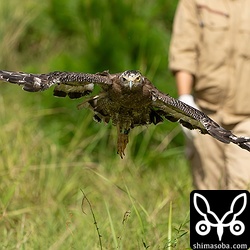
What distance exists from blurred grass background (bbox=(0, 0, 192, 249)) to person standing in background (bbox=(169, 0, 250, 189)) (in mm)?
419

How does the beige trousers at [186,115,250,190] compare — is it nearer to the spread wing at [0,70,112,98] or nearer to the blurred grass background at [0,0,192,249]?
the blurred grass background at [0,0,192,249]

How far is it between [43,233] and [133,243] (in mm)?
653

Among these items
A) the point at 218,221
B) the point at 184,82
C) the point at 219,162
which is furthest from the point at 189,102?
the point at 218,221

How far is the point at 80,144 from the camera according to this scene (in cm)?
718

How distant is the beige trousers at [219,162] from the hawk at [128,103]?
2.89 ft

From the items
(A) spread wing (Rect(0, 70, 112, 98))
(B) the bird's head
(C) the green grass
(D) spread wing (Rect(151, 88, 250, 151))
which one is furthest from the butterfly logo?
(A) spread wing (Rect(0, 70, 112, 98))

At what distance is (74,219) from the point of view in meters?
5.58

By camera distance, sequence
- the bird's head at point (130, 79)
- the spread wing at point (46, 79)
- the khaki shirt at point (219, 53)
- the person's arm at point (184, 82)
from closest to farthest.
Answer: the spread wing at point (46, 79) → the bird's head at point (130, 79) → the khaki shirt at point (219, 53) → the person's arm at point (184, 82)

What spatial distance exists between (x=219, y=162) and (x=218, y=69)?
0.67 meters

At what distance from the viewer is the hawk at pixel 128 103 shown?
14.8 feet

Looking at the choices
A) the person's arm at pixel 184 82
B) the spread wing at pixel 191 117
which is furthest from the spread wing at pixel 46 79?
the person's arm at pixel 184 82

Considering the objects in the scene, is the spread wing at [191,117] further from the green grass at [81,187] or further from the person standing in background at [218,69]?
the person standing in background at [218,69]

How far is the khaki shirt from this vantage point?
18.2ft

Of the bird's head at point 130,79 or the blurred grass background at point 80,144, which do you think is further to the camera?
the blurred grass background at point 80,144
